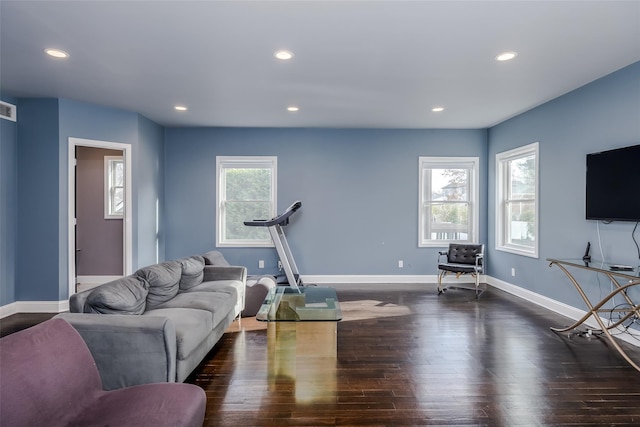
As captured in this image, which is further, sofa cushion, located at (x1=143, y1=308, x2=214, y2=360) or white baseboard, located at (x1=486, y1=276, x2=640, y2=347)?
white baseboard, located at (x1=486, y1=276, x2=640, y2=347)

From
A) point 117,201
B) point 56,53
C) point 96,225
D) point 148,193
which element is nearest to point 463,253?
point 148,193

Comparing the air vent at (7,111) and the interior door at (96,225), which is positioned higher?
the air vent at (7,111)

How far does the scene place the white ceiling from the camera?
2.46 metres

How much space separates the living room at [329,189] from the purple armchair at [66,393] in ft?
11.7

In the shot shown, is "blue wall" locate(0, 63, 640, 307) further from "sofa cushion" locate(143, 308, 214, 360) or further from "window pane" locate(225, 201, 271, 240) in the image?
"sofa cushion" locate(143, 308, 214, 360)

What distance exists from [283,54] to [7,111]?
370 cm

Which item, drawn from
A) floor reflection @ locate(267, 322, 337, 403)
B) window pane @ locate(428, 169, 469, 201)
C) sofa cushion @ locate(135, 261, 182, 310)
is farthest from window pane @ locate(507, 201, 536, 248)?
sofa cushion @ locate(135, 261, 182, 310)

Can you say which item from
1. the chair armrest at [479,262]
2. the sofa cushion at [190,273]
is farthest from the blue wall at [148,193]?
the chair armrest at [479,262]

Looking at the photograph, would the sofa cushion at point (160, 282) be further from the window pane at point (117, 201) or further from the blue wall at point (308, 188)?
the window pane at point (117, 201)

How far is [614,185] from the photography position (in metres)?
3.46

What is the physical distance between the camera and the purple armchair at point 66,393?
1.35m

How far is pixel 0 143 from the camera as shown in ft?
13.7

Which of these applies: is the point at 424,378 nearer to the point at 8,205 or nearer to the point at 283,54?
the point at 283,54

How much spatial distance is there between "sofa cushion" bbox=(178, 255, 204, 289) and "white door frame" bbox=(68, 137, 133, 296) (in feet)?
5.80
